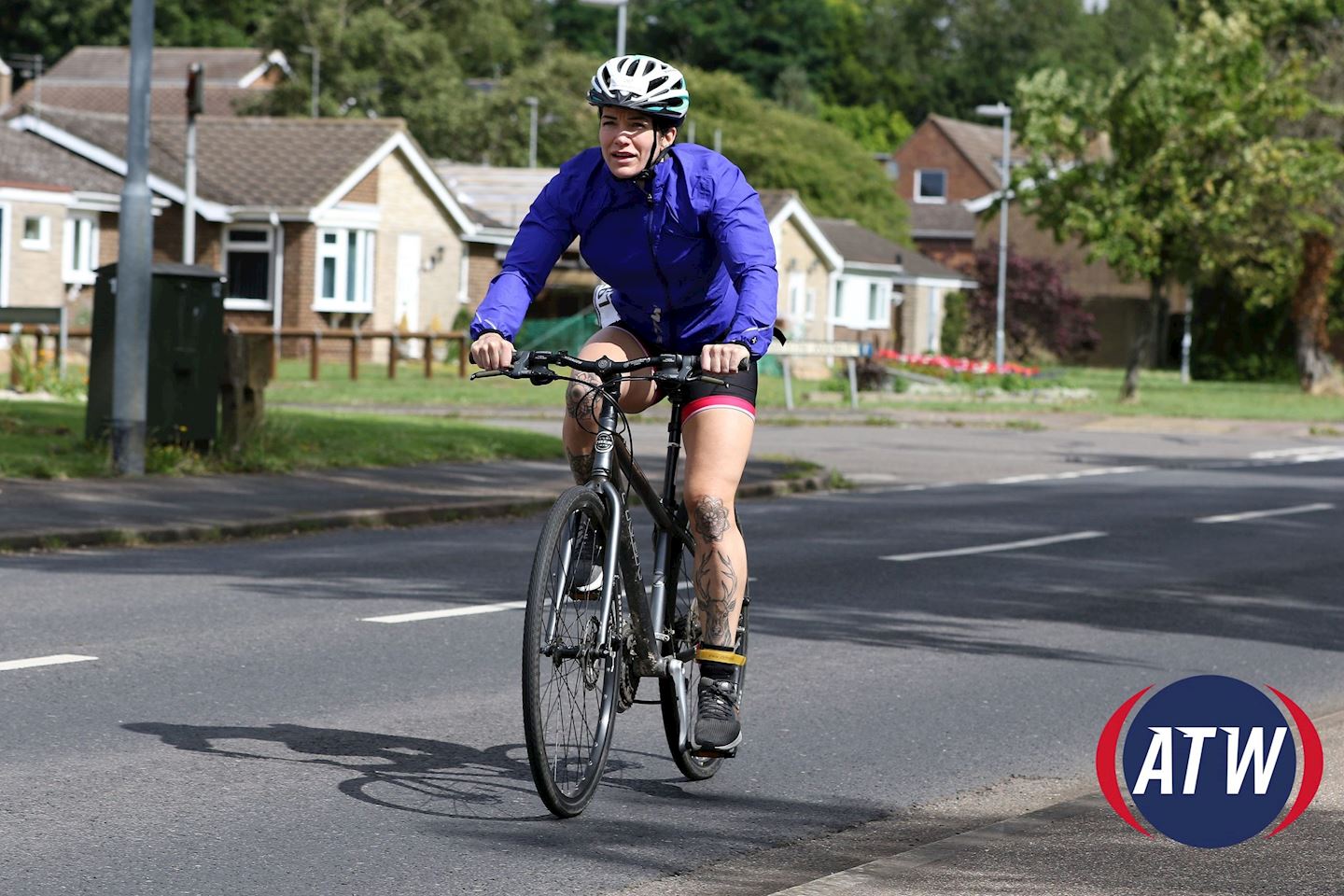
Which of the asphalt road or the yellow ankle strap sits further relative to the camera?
the yellow ankle strap

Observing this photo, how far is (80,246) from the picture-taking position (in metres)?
41.1

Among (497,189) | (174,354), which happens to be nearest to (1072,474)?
(174,354)

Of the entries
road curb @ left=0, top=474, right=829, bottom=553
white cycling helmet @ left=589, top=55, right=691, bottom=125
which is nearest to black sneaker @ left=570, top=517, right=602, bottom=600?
white cycling helmet @ left=589, top=55, right=691, bottom=125

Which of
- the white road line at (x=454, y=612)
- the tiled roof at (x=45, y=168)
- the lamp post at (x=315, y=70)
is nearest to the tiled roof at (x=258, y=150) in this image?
the tiled roof at (x=45, y=168)

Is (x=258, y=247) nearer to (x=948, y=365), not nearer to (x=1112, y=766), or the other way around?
(x=948, y=365)

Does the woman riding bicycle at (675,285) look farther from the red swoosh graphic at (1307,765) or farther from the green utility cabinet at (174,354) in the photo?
the green utility cabinet at (174,354)

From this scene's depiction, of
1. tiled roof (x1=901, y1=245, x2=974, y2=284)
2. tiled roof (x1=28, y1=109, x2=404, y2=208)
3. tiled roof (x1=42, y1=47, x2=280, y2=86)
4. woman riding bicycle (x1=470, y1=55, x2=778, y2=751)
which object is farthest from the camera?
tiled roof (x1=42, y1=47, x2=280, y2=86)

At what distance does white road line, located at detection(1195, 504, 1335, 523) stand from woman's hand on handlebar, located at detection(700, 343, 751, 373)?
11297 millimetres

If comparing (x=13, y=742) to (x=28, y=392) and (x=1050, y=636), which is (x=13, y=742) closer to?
(x=1050, y=636)

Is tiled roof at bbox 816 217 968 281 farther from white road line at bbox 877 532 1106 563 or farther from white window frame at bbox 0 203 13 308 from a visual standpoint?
white road line at bbox 877 532 1106 563

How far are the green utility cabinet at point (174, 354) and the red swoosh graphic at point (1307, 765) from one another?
10353 millimetres

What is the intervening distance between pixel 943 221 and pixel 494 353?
254 ft

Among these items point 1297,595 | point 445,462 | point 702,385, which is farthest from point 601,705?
point 445,462

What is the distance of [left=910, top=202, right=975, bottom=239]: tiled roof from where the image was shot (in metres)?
80.3
